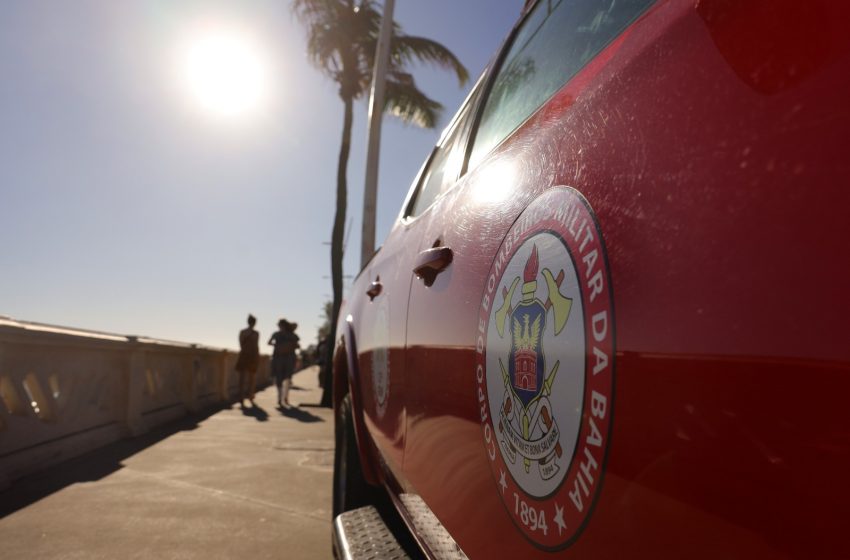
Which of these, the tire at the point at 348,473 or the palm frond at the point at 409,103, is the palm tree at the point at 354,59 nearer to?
the palm frond at the point at 409,103

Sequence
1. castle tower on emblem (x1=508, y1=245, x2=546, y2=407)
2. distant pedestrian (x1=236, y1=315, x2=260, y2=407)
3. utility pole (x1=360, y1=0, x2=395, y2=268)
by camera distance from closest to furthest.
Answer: castle tower on emblem (x1=508, y1=245, x2=546, y2=407) < utility pole (x1=360, y1=0, x2=395, y2=268) < distant pedestrian (x1=236, y1=315, x2=260, y2=407)

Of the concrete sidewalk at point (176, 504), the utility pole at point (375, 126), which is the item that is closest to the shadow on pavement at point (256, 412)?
the concrete sidewalk at point (176, 504)

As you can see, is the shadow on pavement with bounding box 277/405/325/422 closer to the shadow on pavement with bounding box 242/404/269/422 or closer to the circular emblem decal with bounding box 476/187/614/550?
the shadow on pavement with bounding box 242/404/269/422

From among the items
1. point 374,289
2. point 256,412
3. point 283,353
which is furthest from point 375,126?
point 374,289

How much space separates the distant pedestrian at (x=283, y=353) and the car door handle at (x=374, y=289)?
9.44 meters

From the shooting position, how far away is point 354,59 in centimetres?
1429

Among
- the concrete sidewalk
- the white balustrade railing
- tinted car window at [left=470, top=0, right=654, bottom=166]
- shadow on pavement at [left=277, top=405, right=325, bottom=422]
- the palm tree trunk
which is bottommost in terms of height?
the concrete sidewalk

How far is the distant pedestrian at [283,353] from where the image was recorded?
11750 millimetres

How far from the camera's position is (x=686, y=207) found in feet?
2.23

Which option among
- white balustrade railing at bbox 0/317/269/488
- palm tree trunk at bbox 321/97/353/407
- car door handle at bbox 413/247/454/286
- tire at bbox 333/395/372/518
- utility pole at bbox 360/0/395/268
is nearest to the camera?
car door handle at bbox 413/247/454/286

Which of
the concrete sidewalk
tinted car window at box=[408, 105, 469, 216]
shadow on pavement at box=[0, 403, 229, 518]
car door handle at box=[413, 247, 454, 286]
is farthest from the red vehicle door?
shadow on pavement at box=[0, 403, 229, 518]

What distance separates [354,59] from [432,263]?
13761mm

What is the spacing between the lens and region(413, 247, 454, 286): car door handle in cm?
151

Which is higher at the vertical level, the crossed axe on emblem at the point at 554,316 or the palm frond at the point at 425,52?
the palm frond at the point at 425,52
